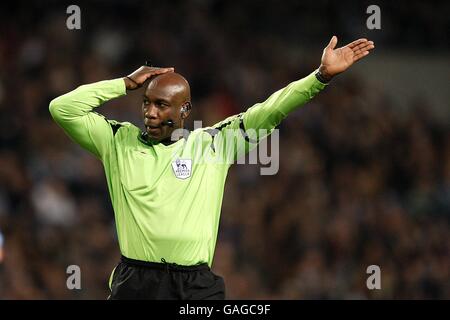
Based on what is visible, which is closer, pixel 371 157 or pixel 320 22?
pixel 371 157

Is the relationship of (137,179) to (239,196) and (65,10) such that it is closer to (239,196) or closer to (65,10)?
(239,196)

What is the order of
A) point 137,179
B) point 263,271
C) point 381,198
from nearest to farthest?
point 137,179 < point 263,271 < point 381,198

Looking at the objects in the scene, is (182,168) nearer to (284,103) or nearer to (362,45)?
(284,103)

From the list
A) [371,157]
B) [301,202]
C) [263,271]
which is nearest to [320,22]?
[371,157]

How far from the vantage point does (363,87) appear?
13.3 m

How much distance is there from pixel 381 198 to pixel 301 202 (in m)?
1.13

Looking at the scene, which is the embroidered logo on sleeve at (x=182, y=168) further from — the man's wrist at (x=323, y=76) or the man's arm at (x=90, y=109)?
the man's wrist at (x=323, y=76)

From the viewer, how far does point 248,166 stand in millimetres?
11320

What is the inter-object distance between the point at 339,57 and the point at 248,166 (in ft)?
19.2

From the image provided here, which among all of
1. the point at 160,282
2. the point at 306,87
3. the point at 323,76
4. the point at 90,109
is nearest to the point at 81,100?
the point at 90,109

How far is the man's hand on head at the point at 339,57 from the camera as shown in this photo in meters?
5.49

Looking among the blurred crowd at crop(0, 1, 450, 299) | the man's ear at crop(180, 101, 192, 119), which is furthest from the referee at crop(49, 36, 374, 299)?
the blurred crowd at crop(0, 1, 450, 299)

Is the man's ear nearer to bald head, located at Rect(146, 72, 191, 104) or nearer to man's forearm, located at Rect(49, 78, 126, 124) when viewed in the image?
bald head, located at Rect(146, 72, 191, 104)

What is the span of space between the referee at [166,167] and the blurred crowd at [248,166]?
3.68 meters
